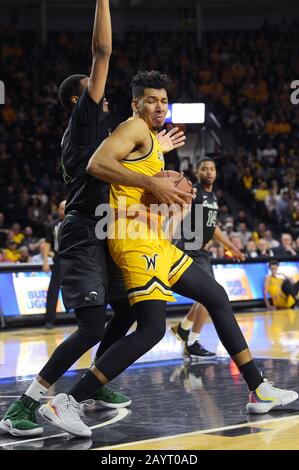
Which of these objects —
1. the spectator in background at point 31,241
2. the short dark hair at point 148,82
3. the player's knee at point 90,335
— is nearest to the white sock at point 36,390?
the player's knee at point 90,335

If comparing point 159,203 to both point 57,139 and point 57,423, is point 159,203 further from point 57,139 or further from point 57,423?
point 57,139

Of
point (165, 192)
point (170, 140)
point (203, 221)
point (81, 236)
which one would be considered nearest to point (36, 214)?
point (203, 221)

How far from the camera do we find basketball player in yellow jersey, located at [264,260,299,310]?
1586cm

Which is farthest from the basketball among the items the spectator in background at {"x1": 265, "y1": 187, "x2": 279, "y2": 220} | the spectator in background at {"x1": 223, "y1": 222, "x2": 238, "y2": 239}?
the spectator in background at {"x1": 265, "y1": 187, "x2": 279, "y2": 220}

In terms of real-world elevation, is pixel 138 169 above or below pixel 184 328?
above

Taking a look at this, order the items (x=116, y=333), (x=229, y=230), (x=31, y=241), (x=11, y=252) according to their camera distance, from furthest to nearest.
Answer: (x=229, y=230), (x=31, y=241), (x=11, y=252), (x=116, y=333)

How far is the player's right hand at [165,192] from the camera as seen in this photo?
5.36 metres

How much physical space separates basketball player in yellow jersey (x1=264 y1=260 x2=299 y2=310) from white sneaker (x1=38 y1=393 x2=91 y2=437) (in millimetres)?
10756

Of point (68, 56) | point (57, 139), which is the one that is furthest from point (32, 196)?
point (68, 56)

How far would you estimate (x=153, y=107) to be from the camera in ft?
18.7

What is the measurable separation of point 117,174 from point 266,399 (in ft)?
5.92

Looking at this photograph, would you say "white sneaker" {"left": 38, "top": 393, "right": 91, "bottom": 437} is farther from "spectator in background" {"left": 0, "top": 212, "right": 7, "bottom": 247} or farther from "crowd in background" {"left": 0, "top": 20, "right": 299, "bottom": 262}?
"spectator in background" {"left": 0, "top": 212, "right": 7, "bottom": 247}

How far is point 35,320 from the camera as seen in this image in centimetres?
1376

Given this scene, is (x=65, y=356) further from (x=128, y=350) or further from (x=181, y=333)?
(x=181, y=333)
